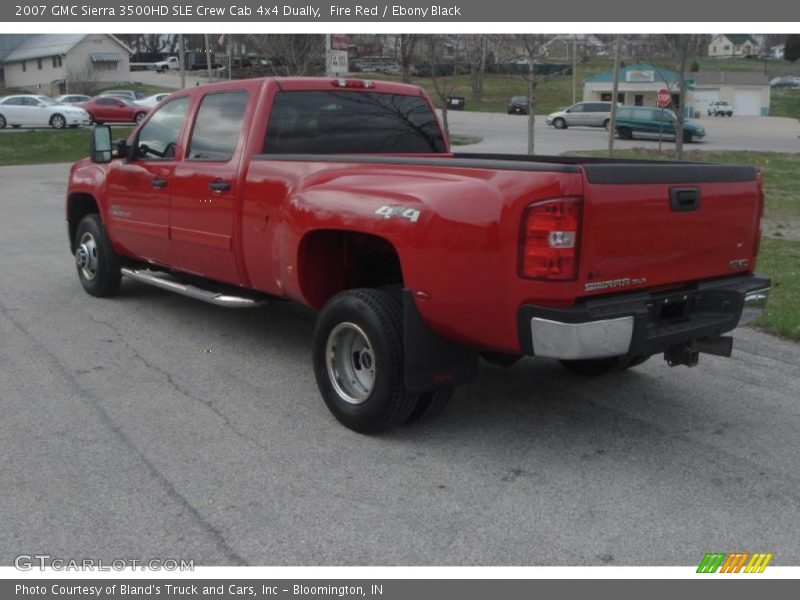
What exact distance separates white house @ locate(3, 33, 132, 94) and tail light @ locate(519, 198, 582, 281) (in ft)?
248

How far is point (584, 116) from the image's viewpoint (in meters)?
47.3

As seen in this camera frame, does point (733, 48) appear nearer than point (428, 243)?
No

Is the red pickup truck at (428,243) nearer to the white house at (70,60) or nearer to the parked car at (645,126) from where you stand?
the parked car at (645,126)

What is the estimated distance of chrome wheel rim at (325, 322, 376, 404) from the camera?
4980 millimetres

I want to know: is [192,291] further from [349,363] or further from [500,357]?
[500,357]

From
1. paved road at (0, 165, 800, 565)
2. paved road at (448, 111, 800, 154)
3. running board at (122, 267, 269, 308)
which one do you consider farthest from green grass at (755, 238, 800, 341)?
paved road at (448, 111, 800, 154)

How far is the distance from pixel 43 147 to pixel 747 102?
61315 mm

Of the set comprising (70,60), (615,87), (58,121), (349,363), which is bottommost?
(349,363)

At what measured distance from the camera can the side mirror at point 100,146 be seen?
751 cm

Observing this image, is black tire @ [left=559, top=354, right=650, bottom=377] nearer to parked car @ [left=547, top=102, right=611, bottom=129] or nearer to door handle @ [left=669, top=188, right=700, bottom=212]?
door handle @ [left=669, top=188, right=700, bottom=212]

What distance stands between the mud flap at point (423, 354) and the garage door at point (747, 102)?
7637cm

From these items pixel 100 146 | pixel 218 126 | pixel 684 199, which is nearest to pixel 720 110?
pixel 100 146

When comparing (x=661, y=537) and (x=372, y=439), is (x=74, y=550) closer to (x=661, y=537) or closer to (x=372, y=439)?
(x=372, y=439)

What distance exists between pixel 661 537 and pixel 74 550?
244cm
